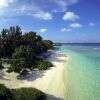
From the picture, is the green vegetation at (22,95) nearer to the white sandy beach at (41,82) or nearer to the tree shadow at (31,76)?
the white sandy beach at (41,82)

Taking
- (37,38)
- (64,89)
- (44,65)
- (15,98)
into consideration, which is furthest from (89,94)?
(37,38)

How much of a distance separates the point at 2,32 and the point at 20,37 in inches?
171

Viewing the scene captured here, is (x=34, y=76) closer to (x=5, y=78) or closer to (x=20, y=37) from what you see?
(x=5, y=78)

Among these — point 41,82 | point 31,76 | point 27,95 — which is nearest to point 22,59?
point 31,76

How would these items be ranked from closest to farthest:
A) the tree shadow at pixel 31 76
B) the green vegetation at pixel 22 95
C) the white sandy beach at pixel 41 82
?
the green vegetation at pixel 22 95
the white sandy beach at pixel 41 82
the tree shadow at pixel 31 76

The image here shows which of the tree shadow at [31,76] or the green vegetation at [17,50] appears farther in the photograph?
the green vegetation at [17,50]

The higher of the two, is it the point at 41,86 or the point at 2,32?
the point at 2,32

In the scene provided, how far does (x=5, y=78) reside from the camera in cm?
2905

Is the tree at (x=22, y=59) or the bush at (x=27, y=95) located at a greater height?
the tree at (x=22, y=59)

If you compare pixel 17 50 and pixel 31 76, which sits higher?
pixel 17 50

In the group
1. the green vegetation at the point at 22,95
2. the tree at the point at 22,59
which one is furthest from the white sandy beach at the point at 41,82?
the green vegetation at the point at 22,95

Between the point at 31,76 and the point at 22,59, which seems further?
the point at 22,59

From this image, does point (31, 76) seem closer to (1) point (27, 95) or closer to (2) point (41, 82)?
(2) point (41, 82)

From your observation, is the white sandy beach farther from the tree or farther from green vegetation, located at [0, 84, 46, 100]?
green vegetation, located at [0, 84, 46, 100]
